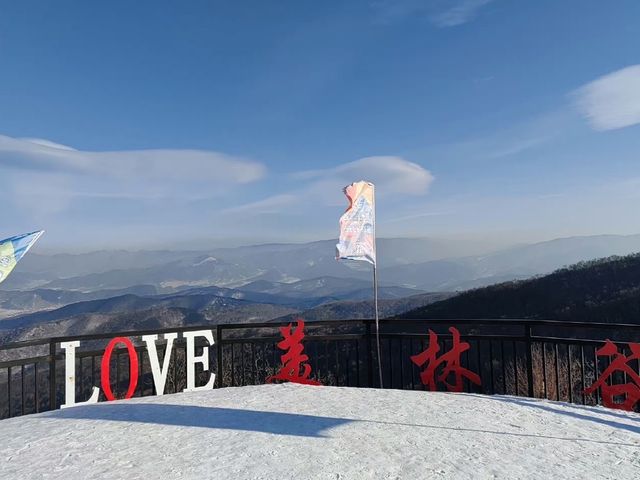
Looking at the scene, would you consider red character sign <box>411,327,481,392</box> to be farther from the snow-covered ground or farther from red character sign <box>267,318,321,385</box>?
red character sign <box>267,318,321,385</box>

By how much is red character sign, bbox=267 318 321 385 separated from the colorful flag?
61.8 inches

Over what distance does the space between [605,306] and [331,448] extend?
59429 millimetres

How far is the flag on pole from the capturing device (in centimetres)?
538

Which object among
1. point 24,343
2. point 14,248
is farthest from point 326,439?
point 24,343

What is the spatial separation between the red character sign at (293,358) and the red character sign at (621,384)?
438 centimetres

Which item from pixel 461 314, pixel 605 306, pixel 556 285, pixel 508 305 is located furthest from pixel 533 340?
pixel 556 285

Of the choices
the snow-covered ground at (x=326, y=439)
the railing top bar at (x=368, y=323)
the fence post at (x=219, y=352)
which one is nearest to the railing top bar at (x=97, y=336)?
the railing top bar at (x=368, y=323)

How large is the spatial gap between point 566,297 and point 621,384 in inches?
2545

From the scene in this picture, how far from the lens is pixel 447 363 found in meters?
7.55

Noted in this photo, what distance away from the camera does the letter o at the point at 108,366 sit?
7.01m

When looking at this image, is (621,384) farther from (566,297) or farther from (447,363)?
(566,297)

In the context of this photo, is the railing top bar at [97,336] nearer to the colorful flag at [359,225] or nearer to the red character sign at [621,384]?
the colorful flag at [359,225]

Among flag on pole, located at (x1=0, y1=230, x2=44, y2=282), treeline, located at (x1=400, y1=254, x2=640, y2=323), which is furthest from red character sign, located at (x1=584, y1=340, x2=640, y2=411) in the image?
treeline, located at (x1=400, y1=254, x2=640, y2=323)

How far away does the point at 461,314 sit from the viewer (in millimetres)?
64125
